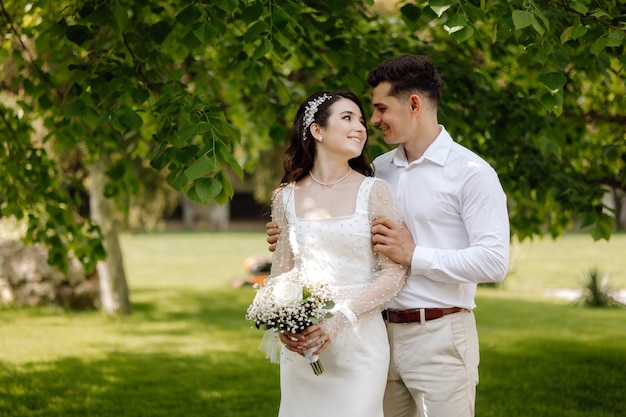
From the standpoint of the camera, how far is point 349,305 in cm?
308

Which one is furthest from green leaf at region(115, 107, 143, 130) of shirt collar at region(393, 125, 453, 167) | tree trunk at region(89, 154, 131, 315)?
tree trunk at region(89, 154, 131, 315)

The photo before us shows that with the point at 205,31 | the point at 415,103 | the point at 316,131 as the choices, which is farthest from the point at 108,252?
the point at 415,103

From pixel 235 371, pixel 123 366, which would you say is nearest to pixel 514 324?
pixel 235 371

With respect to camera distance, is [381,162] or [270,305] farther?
[381,162]

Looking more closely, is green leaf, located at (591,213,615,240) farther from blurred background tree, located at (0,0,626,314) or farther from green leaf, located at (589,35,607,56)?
green leaf, located at (589,35,607,56)

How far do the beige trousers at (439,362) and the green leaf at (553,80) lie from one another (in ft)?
3.70

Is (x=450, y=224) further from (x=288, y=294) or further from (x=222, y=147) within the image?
(x=222, y=147)

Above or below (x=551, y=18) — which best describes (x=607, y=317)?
below

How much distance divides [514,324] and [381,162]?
27.9ft

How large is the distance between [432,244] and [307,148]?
0.70m

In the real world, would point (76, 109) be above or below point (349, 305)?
above

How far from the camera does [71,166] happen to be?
1191 centimetres

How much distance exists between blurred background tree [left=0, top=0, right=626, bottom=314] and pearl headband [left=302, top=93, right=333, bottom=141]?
34 cm

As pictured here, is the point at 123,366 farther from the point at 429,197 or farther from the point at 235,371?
the point at 429,197
